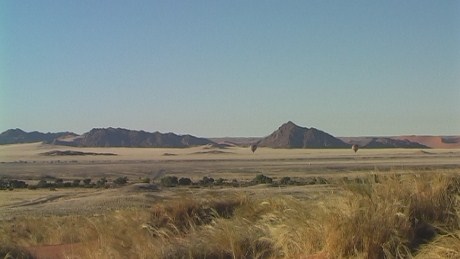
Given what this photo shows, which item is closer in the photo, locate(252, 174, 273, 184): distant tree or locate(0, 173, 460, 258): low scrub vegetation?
locate(0, 173, 460, 258): low scrub vegetation

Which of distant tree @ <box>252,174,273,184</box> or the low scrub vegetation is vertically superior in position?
the low scrub vegetation

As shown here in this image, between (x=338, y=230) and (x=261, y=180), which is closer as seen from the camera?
(x=338, y=230)

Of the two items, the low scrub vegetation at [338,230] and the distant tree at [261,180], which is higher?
the low scrub vegetation at [338,230]

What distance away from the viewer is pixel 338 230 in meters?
10.3

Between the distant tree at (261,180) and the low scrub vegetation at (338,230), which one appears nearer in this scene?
A: the low scrub vegetation at (338,230)

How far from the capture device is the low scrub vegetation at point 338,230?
1004 cm

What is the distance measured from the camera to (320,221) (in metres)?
10.9

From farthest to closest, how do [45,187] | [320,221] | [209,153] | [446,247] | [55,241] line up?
1. [209,153]
2. [45,187]
3. [55,241]
4. [320,221]
5. [446,247]

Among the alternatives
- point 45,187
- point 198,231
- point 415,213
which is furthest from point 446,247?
point 45,187

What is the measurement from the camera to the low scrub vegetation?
10039 mm

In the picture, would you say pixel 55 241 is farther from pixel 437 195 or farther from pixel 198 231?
pixel 437 195

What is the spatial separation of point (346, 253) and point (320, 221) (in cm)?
95

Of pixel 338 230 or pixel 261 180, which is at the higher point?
pixel 338 230

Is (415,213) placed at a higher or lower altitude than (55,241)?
higher
